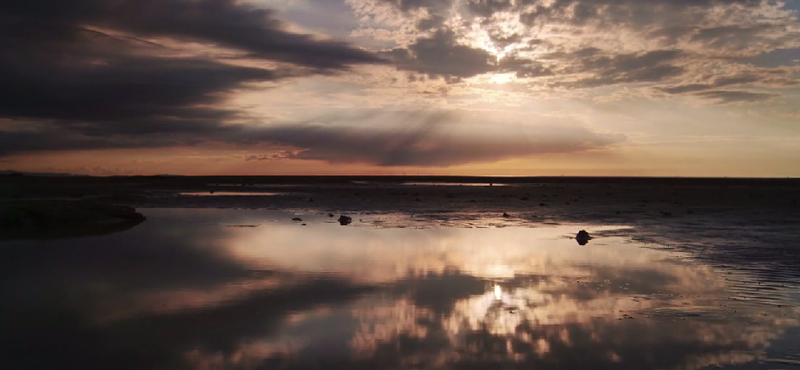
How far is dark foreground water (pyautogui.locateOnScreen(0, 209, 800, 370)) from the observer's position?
9406 millimetres

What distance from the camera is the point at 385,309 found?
12.5m

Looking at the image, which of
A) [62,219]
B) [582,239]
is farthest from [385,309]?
[62,219]

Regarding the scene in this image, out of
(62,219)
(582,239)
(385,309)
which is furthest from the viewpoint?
(62,219)

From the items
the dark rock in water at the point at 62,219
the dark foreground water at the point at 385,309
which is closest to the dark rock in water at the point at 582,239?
the dark foreground water at the point at 385,309

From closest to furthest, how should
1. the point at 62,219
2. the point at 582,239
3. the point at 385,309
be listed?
1. the point at 385,309
2. the point at 582,239
3. the point at 62,219

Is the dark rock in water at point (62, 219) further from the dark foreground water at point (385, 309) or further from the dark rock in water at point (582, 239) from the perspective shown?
the dark rock in water at point (582, 239)

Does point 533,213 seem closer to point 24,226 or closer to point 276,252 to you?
point 276,252

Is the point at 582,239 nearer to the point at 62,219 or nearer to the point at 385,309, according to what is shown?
the point at 385,309

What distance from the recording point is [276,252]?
21.3 metres

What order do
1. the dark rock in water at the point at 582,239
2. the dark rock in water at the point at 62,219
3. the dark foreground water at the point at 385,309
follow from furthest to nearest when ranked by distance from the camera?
the dark rock in water at the point at 62,219 < the dark rock in water at the point at 582,239 < the dark foreground water at the point at 385,309

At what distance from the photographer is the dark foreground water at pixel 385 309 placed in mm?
9406

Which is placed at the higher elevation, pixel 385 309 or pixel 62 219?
pixel 62 219

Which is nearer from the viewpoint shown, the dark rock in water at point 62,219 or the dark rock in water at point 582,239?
the dark rock in water at point 582,239

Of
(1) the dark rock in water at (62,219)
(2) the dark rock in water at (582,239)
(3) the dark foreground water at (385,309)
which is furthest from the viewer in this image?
(1) the dark rock in water at (62,219)
